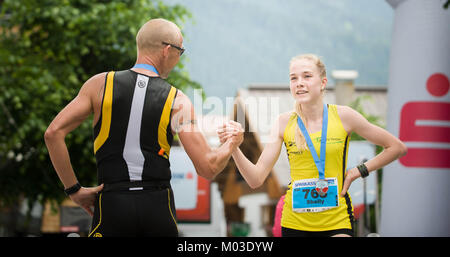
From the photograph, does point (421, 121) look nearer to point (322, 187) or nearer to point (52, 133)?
point (322, 187)

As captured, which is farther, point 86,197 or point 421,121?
point 421,121

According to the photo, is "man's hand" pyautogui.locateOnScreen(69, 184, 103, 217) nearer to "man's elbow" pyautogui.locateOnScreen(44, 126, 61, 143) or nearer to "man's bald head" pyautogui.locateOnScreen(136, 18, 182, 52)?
"man's elbow" pyautogui.locateOnScreen(44, 126, 61, 143)

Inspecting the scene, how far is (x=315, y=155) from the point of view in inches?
150

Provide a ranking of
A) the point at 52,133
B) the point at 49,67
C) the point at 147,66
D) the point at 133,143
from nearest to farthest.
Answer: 1. the point at 133,143
2. the point at 52,133
3. the point at 147,66
4. the point at 49,67

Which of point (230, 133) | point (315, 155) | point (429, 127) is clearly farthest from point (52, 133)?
point (429, 127)

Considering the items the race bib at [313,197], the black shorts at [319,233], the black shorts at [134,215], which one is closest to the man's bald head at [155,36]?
the black shorts at [134,215]

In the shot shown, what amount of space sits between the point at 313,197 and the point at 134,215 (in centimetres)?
129

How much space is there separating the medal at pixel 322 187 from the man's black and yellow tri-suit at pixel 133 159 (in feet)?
3.71

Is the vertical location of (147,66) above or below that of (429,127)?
above

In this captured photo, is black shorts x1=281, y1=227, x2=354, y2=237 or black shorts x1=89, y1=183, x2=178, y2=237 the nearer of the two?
black shorts x1=89, y1=183, x2=178, y2=237

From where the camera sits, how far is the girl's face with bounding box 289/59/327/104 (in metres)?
4.00

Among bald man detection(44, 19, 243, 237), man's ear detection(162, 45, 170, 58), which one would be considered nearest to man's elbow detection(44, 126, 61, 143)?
bald man detection(44, 19, 243, 237)

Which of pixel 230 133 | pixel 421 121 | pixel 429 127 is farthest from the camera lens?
pixel 421 121
